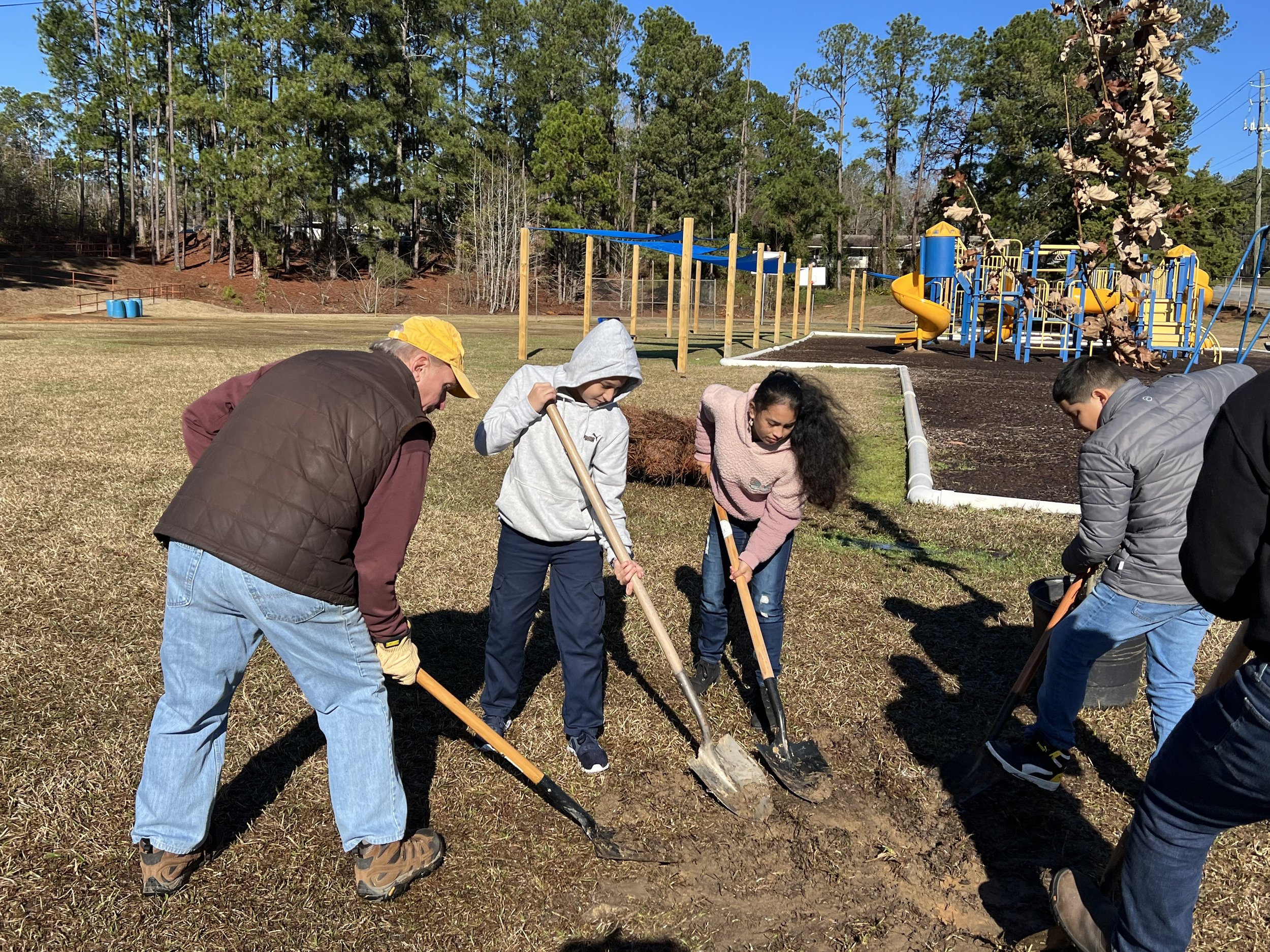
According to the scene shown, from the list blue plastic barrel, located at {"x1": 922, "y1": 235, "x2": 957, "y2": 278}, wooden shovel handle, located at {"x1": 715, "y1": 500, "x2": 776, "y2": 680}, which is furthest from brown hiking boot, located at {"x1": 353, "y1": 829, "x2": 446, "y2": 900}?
blue plastic barrel, located at {"x1": 922, "y1": 235, "x2": 957, "y2": 278}

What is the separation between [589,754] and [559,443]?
1249 mm

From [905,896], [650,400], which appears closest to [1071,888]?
[905,896]

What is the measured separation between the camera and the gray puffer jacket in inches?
125

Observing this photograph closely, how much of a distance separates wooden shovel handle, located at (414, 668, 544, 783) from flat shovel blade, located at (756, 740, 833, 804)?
3.20 ft

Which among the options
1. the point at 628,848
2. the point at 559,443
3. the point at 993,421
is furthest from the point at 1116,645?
the point at 993,421

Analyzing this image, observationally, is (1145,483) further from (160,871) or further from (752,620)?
(160,871)

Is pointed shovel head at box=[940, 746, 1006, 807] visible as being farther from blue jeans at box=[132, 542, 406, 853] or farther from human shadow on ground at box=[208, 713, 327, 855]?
human shadow on ground at box=[208, 713, 327, 855]

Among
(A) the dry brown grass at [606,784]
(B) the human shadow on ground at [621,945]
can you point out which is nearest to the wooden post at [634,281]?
(A) the dry brown grass at [606,784]

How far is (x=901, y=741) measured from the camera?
13.2ft

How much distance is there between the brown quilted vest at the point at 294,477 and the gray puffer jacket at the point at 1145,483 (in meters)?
2.35

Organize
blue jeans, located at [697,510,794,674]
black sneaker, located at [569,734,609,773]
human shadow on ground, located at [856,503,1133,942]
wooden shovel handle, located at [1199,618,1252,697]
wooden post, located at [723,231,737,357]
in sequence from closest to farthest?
wooden shovel handle, located at [1199,618,1252,697] → human shadow on ground, located at [856,503,1133,942] → black sneaker, located at [569,734,609,773] → blue jeans, located at [697,510,794,674] → wooden post, located at [723,231,737,357]

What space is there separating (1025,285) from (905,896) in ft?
8.54

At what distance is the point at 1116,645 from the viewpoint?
132 inches

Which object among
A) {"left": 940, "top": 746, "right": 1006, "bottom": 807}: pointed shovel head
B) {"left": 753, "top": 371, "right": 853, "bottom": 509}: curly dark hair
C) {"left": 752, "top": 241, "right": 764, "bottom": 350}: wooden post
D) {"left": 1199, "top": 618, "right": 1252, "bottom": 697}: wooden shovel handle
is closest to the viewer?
{"left": 1199, "top": 618, "right": 1252, "bottom": 697}: wooden shovel handle
